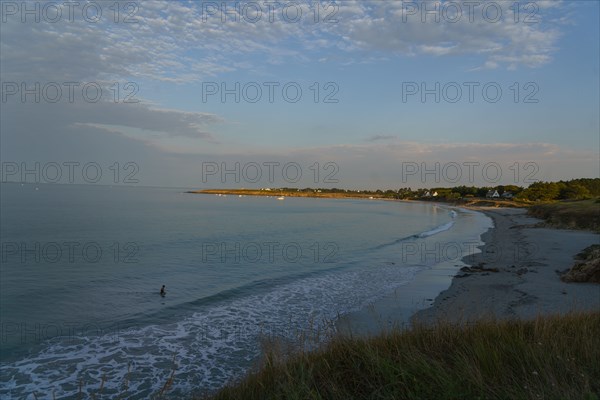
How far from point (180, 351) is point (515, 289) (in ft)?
40.3

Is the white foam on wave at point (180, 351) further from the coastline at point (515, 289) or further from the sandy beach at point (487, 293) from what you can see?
the coastline at point (515, 289)

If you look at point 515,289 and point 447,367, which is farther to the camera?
point 515,289

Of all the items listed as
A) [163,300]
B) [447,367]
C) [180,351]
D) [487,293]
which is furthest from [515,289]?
[163,300]

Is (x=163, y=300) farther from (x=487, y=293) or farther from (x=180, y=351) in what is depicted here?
(x=487, y=293)

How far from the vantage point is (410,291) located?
16.9 meters

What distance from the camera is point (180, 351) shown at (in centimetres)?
1046

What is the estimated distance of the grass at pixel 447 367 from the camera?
13.6 feet

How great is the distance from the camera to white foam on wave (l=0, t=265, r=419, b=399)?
855 centimetres

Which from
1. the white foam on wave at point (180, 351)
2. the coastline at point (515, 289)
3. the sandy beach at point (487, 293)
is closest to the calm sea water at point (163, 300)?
the white foam on wave at point (180, 351)

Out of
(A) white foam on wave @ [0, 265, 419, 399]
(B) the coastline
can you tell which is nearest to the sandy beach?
(B) the coastline

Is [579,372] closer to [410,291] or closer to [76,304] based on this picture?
[410,291]

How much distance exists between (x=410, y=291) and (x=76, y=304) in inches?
513

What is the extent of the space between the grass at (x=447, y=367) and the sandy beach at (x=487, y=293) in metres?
1.28

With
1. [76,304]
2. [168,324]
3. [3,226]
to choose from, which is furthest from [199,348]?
[3,226]
